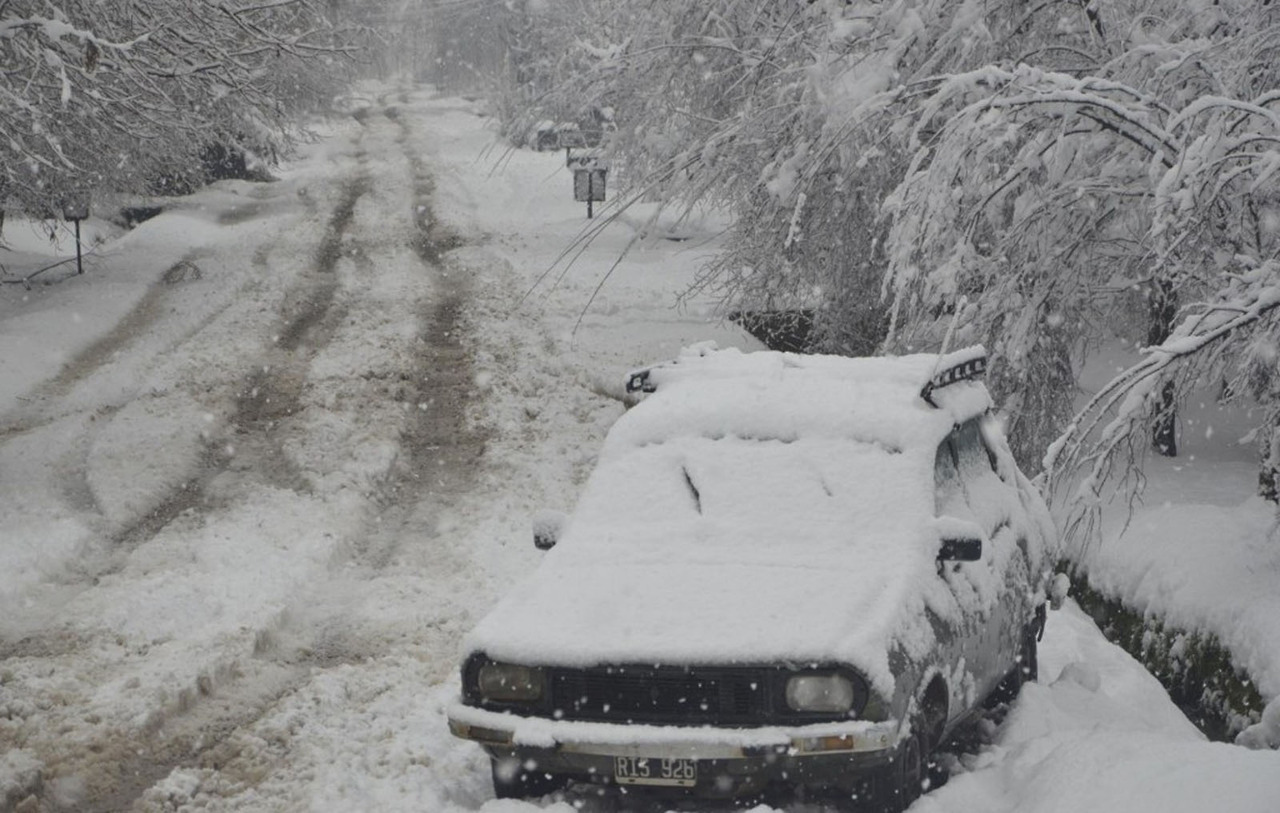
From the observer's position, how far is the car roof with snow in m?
5.12

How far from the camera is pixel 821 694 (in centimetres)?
505

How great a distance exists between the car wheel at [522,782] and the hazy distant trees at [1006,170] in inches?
96.0

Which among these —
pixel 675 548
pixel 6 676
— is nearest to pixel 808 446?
pixel 675 548

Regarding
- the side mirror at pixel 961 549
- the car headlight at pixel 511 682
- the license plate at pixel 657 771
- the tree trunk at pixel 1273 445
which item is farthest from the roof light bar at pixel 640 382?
the tree trunk at pixel 1273 445

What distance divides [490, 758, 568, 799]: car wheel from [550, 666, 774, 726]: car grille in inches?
18.5

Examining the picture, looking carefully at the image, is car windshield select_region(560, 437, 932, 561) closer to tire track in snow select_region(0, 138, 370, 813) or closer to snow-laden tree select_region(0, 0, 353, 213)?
tire track in snow select_region(0, 138, 370, 813)

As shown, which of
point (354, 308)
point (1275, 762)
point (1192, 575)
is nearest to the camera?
point (1275, 762)

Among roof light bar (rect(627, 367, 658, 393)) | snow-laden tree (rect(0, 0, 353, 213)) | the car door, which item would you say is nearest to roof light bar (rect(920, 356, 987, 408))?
→ the car door

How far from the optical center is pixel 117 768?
20.7 feet

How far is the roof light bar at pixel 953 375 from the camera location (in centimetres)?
646

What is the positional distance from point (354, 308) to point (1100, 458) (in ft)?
51.7

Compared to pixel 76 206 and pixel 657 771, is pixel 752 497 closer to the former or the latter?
pixel 657 771

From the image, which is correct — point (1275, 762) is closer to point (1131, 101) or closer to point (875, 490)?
point (875, 490)

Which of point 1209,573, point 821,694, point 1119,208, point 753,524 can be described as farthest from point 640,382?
point 1209,573
